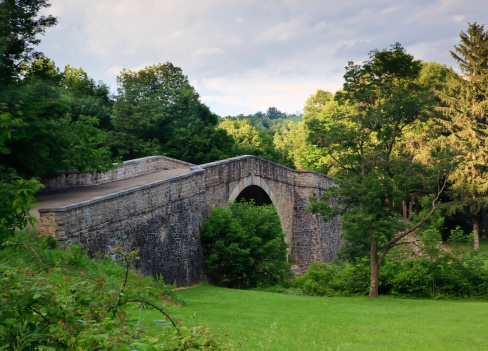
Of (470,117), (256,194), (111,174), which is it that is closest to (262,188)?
(256,194)

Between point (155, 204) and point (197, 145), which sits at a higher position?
point (197, 145)

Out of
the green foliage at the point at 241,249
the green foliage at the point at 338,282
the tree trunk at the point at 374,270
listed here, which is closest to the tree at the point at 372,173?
the tree trunk at the point at 374,270

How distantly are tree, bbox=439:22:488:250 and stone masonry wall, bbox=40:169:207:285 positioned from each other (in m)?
23.8

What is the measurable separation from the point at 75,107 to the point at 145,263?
1598 cm

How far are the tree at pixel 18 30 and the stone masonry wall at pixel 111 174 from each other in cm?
467

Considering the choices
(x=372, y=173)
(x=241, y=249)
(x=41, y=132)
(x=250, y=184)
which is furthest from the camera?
(x=250, y=184)

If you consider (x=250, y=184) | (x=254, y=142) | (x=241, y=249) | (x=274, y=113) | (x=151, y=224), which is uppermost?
(x=274, y=113)

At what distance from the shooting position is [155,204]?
15914mm

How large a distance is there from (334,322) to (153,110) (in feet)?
79.1

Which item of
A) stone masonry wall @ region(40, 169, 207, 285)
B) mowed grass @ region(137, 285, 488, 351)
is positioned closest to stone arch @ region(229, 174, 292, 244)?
stone masonry wall @ region(40, 169, 207, 285)

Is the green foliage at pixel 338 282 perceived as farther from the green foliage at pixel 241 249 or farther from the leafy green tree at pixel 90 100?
the leafy green tree at pixel 90 100

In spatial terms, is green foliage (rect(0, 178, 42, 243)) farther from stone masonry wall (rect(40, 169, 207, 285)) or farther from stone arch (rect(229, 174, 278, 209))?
stone arch (rect(229, 174, 278, 209))

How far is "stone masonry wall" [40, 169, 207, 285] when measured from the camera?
1212 centimetres

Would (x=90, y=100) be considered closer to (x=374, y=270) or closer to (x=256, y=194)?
(x=256, y=194)
